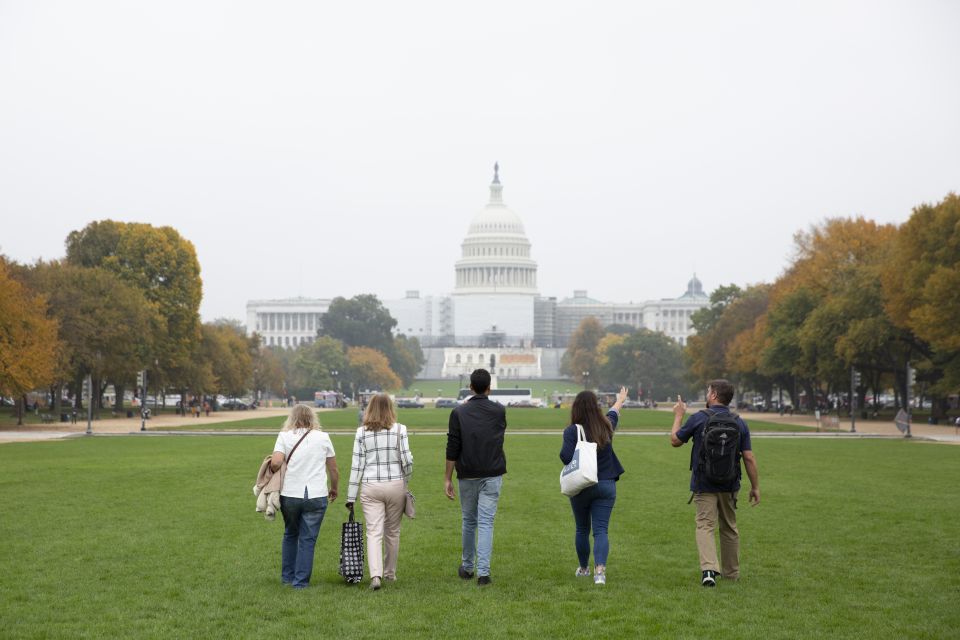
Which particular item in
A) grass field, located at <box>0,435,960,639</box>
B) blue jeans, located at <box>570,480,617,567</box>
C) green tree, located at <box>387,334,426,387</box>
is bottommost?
grass field, located at <box>0,435,960,639</box>

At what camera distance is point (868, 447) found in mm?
41312

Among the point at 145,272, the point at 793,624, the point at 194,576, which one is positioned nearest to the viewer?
the point at 793,624

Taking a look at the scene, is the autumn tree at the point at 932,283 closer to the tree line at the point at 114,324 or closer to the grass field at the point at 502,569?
the grass field at the point at 502,569

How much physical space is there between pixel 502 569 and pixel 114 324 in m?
54.0

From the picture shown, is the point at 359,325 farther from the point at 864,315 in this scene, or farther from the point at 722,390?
the point at 722,390

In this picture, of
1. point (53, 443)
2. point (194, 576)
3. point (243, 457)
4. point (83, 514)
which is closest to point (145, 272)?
point (53, 443)

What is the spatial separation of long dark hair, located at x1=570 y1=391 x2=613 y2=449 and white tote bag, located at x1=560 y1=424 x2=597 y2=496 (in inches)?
4.3

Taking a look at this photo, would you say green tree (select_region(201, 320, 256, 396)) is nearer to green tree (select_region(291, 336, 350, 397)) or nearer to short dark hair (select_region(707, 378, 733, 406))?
green tree (select_region(291, 336, 350, 397))

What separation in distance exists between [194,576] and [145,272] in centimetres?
6666

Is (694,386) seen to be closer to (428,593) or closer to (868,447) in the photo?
(868,447)

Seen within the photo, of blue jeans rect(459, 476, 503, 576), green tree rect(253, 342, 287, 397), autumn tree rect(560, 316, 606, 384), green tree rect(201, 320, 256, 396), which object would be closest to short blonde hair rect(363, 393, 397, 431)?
blue jeans rect(459, 476, 503, 576)

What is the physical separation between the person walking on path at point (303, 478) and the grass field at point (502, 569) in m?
0.48

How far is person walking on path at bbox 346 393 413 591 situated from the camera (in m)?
13.2

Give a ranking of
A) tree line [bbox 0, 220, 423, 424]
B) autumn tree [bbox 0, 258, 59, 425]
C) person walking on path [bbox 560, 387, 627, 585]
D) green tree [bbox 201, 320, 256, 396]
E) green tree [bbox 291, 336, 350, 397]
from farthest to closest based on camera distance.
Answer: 1. green tree [bbox 291, 336, 350, 397]
2. green tree [bbox 201, 320, 256, 396]
3. tree line [bbox 0, 220, 423, 424]
4. autumn tree [bbox 0, 258, 59, 425]
5. person walking on path [bbox 560, 387, 627, 585]
